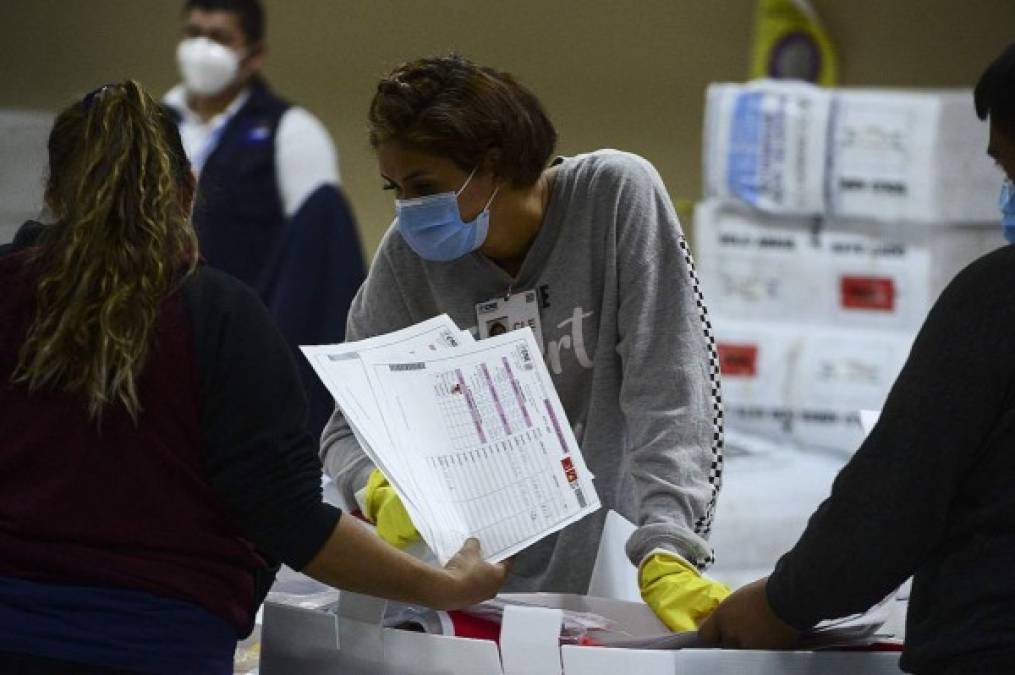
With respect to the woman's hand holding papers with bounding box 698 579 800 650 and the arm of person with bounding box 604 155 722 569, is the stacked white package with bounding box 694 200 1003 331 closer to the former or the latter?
the arm of person with bounding box 604 155 722 569

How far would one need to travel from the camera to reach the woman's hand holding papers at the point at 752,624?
1257mm

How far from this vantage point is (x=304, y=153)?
3752 mm

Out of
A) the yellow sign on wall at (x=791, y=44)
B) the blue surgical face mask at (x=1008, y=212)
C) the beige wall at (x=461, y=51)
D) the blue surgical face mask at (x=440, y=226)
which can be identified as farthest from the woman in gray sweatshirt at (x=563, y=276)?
the beige wall at (x=461, y=51)

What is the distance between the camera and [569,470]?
1.48 metres

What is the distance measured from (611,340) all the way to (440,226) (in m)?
0.23

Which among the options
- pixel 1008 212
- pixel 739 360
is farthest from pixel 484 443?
pixel 739 360

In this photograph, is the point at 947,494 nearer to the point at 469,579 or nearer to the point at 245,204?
the point at 469,579

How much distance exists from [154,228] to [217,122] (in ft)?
8.86

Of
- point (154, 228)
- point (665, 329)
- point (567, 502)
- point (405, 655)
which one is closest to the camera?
point (154, 228)

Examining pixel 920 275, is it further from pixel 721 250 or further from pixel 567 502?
pixel 567 502

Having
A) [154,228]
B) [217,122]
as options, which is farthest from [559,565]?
[217,122]

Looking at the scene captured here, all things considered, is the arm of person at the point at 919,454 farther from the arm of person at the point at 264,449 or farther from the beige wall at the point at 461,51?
the beige wall at the point at 461,51

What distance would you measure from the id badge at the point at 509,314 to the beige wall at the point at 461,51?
332 centimetres

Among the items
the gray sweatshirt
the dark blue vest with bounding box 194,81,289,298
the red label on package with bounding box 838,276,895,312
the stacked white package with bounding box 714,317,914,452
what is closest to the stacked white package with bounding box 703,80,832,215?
the red label on package with bounding box 838,276,895,312
